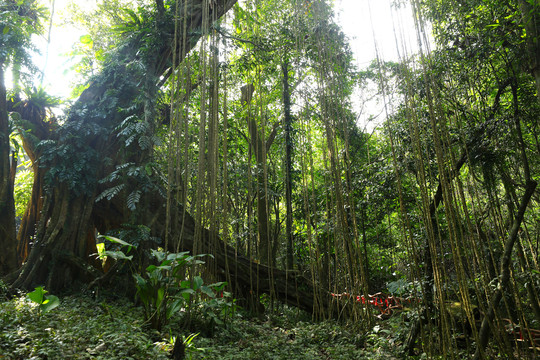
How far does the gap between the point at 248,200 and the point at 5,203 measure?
231 cm

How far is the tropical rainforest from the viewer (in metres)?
1.96

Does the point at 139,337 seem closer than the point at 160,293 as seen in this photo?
Yes

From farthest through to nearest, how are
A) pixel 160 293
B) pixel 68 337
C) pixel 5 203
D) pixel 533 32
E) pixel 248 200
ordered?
pixel 248 200
pixel 5 203
pixel 160 293
pixel 533 32
pixel 68 337

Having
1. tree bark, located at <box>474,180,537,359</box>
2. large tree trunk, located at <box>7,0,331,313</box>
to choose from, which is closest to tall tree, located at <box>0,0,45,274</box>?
large tree trunk, located at <box>7,0,331,313</box>

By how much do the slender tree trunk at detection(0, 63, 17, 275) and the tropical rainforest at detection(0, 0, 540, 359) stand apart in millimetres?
13

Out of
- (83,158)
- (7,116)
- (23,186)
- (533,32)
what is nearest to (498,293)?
(533,32)

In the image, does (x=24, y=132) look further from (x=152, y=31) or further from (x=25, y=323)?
(x=25, y=323)

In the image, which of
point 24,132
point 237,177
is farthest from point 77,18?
point 237,177

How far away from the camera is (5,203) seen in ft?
10.7

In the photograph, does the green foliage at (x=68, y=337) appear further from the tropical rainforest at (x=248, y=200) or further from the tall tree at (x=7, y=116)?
the tall tree at (x=7, y=116)

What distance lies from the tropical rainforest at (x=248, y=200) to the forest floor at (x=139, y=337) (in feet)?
0.05

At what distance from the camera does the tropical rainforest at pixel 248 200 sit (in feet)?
6.44

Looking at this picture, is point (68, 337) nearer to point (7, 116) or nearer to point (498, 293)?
point (498, 293)

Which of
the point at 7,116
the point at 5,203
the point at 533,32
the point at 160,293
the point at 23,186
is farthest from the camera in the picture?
the point at 23,186
